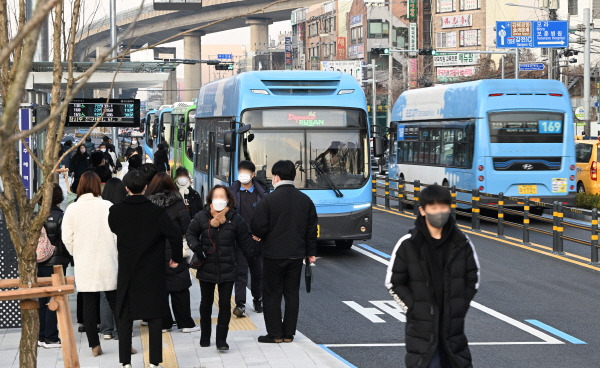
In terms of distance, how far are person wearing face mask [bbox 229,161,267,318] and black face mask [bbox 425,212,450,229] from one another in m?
5.84

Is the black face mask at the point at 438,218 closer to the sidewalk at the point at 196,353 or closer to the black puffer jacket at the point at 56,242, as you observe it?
the sidewalk at the point at 196,353

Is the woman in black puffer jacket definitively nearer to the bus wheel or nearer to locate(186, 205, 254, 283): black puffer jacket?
locate(186, 205, 254, 283): black puffer jacket

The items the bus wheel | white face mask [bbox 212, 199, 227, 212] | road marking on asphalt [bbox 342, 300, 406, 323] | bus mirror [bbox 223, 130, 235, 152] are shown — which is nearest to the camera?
white face mask [bbox 212, 199, 227, 212]

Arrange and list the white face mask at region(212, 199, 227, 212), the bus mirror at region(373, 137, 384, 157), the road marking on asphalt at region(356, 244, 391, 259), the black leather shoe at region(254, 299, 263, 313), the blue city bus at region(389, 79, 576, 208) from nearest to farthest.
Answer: the white face mask at region(212, 199, 227, 212), the black leather shoe at region(254, 299, 263, 313), the bus mirror at region(373, 137, 384, 157), the road marking on asphalt at region(356, 244, 391, 259), the blue city bus at region(389, 79, 576, 208)

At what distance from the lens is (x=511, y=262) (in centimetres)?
1756

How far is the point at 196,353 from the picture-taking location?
9.70 meters

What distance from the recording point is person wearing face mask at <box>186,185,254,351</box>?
968cm

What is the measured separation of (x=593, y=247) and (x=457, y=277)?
11.6 meters

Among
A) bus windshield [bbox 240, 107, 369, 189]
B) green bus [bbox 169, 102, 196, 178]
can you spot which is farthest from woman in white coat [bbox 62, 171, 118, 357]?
green bus [bbox 169, 102, 196, 178]

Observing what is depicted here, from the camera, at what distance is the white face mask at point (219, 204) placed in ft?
32.1

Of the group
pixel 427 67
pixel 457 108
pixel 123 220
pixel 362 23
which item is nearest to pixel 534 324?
pixel 123 220

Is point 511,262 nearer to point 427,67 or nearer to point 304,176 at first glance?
point 304,176

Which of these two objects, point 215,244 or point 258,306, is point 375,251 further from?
point 215,244

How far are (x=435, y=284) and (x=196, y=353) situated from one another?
3939 mm
